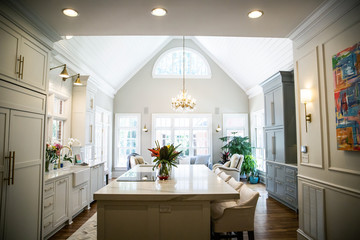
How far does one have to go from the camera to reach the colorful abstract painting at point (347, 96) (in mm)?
2156

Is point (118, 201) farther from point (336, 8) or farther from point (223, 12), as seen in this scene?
point (336, 8)

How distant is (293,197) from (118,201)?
12.2ft

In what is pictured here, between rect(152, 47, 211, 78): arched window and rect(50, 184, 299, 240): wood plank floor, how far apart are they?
536 cm

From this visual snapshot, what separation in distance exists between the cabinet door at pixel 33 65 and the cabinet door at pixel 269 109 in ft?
15.8

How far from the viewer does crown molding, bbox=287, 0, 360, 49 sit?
93.5 inches

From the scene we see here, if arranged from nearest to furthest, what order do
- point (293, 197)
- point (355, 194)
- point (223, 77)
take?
point (355, 194) → point (293, 197) → point (223, 77)

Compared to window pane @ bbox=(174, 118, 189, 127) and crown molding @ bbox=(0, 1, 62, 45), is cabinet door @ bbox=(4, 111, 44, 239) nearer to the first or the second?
crown molding @ bbox=(0, 1, 62, 45)

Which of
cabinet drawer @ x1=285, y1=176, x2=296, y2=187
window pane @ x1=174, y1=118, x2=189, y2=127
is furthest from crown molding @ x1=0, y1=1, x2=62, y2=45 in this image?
window pane @ x1=174, y1=118, x2=189, y2=127

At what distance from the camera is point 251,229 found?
243 cm

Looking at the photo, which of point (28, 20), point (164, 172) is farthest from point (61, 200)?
point (28, 20)

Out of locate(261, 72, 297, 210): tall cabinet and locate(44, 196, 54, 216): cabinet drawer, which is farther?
locate(261, 72, 297, 210): tall cabinet

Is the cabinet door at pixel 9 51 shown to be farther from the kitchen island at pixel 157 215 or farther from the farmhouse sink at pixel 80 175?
the farmhouse sink at pixel 80 175

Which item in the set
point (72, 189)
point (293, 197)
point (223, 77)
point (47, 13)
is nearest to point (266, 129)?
point (293, 197)

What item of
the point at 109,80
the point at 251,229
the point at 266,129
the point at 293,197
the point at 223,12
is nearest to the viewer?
the point at 251,229
